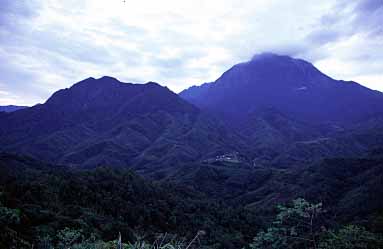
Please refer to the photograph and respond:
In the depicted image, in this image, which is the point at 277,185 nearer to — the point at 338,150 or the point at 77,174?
the point at 77,174

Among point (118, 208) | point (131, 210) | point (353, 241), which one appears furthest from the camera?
point (131, 210)

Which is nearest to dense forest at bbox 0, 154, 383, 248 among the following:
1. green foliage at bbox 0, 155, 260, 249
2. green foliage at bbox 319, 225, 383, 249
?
green foliage at bbox 0, 155, 260, 249

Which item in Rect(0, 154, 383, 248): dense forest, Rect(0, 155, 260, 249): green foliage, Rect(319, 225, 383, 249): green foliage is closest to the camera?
Rect(319, 225, 383, 249): green foliage

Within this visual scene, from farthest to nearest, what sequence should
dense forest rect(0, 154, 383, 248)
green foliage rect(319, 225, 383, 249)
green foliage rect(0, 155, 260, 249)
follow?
1. green foliage rect(0, 155, 260, 249)
2. dense forest rect(0, 154, 383, 248)
3. green foliage rect(319, 225, 383, 249)

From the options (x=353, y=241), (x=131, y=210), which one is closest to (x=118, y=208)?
(x=131, y=210)

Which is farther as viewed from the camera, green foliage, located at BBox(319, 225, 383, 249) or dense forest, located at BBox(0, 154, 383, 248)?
dense forest, located at BBox(0, 154, 383, 248)

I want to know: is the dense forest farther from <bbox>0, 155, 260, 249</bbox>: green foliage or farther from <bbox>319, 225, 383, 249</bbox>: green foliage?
<bbox>319, 225, 383, 249</bbox>: green foliage

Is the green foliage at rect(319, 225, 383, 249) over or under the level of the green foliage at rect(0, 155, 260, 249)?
over

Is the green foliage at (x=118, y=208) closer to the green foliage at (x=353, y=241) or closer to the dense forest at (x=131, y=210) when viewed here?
the dense forest at (x=131, y=210)

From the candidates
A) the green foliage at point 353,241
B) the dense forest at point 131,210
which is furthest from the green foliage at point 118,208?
the green foliage at point 353,241

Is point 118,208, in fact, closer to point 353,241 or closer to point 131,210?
point 131,210

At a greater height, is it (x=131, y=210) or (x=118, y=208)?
(x=118, y=208)

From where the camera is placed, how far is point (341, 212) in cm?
7931

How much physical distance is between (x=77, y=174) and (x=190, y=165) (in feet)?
240
